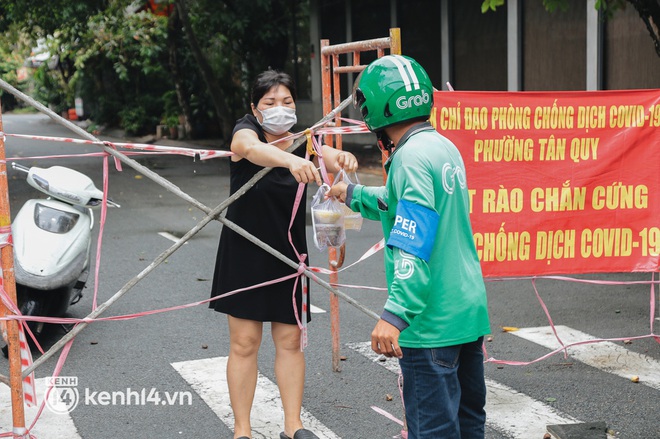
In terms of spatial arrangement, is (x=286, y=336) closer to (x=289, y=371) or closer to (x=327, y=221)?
(x=289, y=371)

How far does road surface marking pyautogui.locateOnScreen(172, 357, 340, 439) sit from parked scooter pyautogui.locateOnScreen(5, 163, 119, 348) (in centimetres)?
106

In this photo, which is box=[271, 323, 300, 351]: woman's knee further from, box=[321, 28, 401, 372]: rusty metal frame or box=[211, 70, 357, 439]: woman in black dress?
box=[321, 28, 401, 372]: rusty metal frame

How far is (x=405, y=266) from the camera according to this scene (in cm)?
295

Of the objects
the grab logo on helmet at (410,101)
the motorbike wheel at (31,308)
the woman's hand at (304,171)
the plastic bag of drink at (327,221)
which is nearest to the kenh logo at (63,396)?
the motorbike wheel at (31,308)

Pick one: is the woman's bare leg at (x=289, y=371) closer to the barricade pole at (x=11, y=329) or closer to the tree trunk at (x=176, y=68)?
the barricade pole at (x=11, y=329)

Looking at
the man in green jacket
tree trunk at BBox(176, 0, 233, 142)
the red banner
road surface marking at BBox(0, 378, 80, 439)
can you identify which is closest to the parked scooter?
road surface marking at BBox(0, 378, 80, 439)

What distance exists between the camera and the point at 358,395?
211 inches

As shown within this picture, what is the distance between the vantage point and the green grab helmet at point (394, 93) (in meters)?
3.13

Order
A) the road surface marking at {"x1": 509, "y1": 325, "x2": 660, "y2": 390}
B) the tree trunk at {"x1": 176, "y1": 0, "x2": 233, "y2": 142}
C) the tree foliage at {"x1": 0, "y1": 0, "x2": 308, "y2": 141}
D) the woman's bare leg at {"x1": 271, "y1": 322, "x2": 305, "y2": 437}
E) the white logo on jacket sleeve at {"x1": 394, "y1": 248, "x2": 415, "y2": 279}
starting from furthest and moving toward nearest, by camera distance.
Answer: the tree trunk at {"x1": 176, "y1": 0, "x2": 233, "y2": 142}
the tree foliage at {"x1": 0, "y1": 0, "x2": 308, "y2": 141}
the road surface marking at {"x1": 509, "y1": 325, "x2": 660, "y2": 390}
the woman's bare leg at {"x1": 271, "y1": 322, "x2": 305, "y2": 437}
the white logo on jacket sleeve at {"x1": 394, "y1": 248, "x2": 415, "y2": 279}

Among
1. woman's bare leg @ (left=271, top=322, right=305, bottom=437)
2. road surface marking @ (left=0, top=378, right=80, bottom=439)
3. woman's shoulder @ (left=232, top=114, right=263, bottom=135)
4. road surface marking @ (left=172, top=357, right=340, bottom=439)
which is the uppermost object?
woman's shoulder @ (left=232, top=114, right=263, bottom=135)

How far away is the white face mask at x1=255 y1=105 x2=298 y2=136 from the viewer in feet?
14.4

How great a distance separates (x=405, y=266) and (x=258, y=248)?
1617 millimetres

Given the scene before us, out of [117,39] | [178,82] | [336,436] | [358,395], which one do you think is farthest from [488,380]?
[117,39]

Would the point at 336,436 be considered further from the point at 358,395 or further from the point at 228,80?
the point at 228,80
